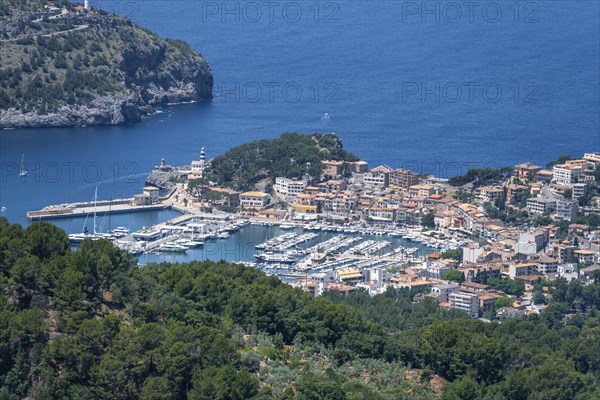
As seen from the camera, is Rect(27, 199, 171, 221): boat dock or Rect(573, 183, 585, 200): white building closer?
Rect(27, 199, 171, 221): boat dock

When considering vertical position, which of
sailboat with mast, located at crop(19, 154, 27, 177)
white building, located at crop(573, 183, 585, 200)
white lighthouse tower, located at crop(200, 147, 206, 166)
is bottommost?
white building, located at crop(573, 183, 585, 200)

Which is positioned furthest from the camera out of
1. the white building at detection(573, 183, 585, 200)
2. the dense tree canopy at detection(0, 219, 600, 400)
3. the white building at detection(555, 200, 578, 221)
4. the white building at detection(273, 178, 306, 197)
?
the white building at detection(273, 178, 306, 197)

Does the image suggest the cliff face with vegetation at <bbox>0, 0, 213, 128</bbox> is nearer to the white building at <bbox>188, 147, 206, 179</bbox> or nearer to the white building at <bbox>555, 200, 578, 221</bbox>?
the white building at <bbox>188, 147, 206, 179</bbox>

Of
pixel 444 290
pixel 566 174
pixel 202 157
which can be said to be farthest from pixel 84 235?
pixel 566 174

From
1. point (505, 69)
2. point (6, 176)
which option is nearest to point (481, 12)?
point (505, 69)

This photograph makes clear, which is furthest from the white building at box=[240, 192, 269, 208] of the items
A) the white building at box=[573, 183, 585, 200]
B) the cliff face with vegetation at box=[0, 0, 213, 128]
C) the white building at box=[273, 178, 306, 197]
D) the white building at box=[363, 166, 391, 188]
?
the cliff face with vegetation at box=[0, 0, 213, 128]

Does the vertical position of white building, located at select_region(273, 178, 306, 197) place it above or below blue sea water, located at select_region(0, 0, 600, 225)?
below

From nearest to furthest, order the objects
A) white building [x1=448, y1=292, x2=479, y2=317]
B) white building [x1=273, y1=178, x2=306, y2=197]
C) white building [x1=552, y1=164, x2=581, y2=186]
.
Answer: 1. white building [x1=448, y1=292, x2=479, y2=317]
2. white building [x1=552, y1=164, x2=581, y2=186]
3. white building [x1=273, y1=178, x2=306, y2=197]
